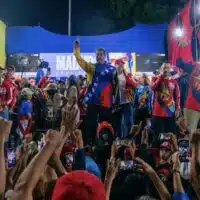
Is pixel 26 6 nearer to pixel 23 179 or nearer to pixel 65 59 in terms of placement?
pixel 65 59

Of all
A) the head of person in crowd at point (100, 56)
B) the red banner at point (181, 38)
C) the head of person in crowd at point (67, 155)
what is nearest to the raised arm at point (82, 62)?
the head of person in crowd at point (100, 56)

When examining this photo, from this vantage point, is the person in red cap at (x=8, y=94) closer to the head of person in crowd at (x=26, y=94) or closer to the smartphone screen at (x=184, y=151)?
the head of person in crowd at (x=26, y=94)

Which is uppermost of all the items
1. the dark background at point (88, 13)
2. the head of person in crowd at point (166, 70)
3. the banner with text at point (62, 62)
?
the dark background at point (88, 13)

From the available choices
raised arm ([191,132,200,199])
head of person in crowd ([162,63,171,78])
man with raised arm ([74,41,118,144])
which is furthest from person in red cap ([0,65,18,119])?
raised arm ([191,132,200,199])

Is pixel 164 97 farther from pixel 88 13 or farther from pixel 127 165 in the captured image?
pixel 88 13

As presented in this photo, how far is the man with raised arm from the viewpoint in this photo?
6.99 metres

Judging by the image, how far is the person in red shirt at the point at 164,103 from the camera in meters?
7.62

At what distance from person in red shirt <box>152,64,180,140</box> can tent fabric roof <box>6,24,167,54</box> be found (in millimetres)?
6937

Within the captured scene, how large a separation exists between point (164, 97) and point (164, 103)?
0.11 metres

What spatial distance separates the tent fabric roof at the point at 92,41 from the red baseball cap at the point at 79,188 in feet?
42.1

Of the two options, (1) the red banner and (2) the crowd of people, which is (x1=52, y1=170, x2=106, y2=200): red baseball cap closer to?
(2) the crowd of people

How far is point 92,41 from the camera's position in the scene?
14.7 meters

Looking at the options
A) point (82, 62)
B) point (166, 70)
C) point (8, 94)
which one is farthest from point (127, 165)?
point (8, 94)

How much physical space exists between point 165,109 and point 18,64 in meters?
8.00
